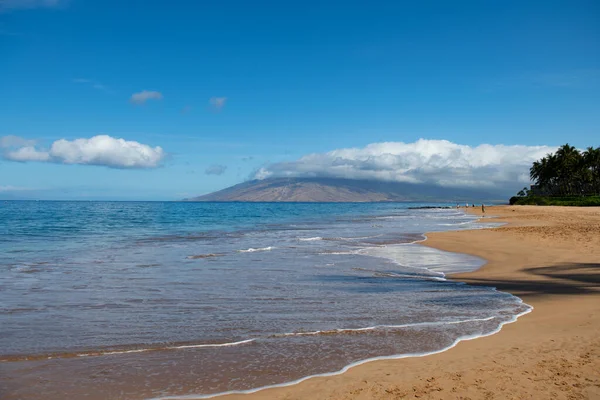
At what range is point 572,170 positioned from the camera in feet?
393

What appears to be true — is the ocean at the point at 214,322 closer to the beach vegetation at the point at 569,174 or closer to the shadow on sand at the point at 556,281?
the shadow on sand at the point at 556,281

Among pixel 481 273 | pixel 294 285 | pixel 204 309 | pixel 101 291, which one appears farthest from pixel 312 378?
pixel 481 273

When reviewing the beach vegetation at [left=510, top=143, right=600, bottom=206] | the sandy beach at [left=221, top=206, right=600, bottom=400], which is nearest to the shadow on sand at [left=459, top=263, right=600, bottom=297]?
the sandy beach at [left=221, top=206, right=600, bottom=400]

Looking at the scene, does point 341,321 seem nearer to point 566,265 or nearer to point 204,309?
point 204,309

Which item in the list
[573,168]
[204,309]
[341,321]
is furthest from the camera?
[573,168]

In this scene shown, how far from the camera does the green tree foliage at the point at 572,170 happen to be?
117 meters

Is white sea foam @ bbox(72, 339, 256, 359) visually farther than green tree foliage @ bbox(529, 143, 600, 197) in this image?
No

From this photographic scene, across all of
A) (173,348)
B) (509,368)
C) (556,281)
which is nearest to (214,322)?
(173,348)

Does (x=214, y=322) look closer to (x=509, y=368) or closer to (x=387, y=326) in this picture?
(x=387, y=326)

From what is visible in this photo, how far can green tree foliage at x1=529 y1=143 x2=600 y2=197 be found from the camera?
117312mm

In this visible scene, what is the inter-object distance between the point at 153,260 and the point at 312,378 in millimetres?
15714

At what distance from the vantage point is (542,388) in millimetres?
5590

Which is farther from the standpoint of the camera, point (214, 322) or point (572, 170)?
point (572, 170)

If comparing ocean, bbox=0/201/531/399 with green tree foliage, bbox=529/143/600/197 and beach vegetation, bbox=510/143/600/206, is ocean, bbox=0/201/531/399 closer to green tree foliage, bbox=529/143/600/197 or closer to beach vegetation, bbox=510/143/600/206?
beach vegetation, bbox=510/143/600/206
